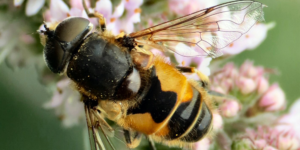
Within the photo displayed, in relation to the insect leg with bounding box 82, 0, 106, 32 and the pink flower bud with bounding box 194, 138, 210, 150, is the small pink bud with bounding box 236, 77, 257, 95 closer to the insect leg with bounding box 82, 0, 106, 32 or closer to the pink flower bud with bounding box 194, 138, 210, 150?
the pink flower bud with bounding box 194, 138, 210, 150

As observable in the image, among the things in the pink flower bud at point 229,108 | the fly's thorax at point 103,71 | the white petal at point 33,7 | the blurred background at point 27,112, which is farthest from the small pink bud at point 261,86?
the white petal at point 33,7

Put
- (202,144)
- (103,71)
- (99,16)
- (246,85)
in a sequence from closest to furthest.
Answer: (103,71), (99,16), (202,144), (246,85)

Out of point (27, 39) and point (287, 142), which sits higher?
point (27, 39)

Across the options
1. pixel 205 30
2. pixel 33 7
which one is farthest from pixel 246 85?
pixel 33 7

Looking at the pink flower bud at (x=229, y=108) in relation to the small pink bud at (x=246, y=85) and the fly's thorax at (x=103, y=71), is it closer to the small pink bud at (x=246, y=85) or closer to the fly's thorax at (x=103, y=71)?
the small pink bud at (x=246, y=85)

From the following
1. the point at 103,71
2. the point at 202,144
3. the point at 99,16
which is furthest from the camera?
the point at 202,144

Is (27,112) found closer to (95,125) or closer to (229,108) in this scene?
(95,125)

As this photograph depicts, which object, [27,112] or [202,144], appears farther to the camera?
[27,112]
